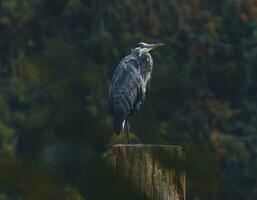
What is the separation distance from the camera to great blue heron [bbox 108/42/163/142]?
8.32 metres

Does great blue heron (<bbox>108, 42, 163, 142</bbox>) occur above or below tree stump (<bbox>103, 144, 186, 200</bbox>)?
above

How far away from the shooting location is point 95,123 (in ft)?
6.37

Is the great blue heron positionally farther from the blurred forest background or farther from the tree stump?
the blurred forest background

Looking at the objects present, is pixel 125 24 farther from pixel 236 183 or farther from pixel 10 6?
pixel 236 183

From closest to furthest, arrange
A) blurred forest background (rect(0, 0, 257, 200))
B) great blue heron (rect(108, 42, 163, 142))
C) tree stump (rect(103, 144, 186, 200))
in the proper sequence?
tree stump (rect(103, 144, 186, 200)) → great blue heron (rect(108, 42, 163, 142)) → blurred forest background (rect(0, 0, 257, 200))

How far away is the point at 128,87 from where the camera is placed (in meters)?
8.61

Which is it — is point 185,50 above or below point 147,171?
above

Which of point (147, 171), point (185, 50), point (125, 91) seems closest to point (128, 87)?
point (125, 91)

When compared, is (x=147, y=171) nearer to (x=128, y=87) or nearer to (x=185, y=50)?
(x=128, y=87)

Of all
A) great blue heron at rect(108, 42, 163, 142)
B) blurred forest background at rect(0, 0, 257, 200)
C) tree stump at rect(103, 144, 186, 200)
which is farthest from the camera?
blurred forest background at rect(0, 0, 257, 200)

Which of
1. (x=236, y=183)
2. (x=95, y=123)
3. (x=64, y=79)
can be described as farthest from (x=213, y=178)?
(x=236, y=183)

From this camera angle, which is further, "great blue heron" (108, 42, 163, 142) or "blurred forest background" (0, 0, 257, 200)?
"blurred forest background" (0, 0, 257, 200)

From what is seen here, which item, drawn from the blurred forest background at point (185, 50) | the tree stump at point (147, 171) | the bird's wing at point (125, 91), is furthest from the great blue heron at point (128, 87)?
the blurred forest background at point (185, 50)

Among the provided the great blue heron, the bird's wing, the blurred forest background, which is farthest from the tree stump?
the blurred forest background
